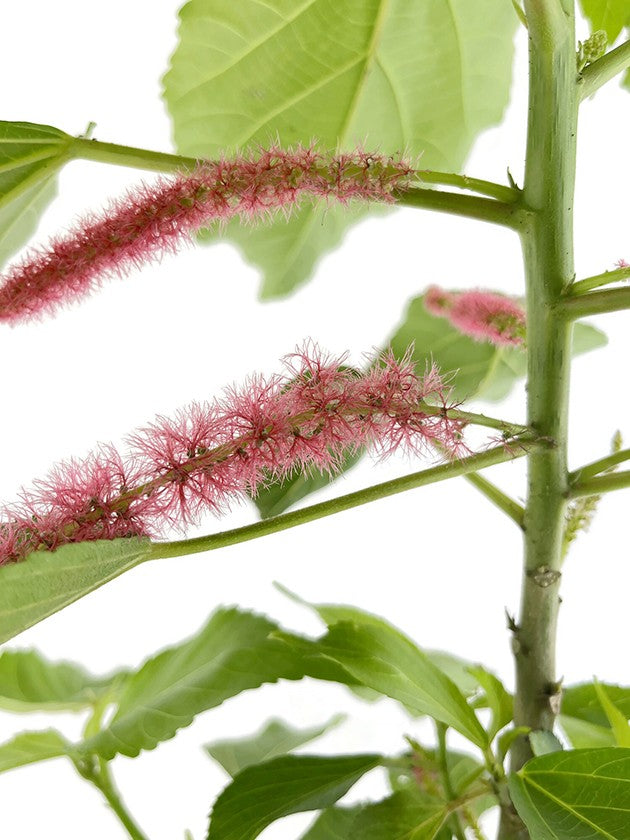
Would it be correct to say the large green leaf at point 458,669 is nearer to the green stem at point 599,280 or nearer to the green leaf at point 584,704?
the green leaf at point 584,704

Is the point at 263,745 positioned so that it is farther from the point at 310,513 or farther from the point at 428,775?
the point at 310,513

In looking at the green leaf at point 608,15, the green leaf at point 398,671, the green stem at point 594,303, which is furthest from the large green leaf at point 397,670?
the green leaf at point 608,15

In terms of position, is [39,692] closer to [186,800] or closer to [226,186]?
[226,186]

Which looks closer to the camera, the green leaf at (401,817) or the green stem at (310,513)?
the green stem at (310,513)

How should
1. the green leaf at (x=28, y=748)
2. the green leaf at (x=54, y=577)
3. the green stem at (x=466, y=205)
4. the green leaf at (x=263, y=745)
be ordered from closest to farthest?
the green leaf at (x=54, y=577) < the green stem at (x=466, y=205) < the green leaf at (x=28, y=748) < the green leaf at (x=263, y=745)

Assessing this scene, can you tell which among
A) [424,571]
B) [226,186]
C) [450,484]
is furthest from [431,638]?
[226,186]

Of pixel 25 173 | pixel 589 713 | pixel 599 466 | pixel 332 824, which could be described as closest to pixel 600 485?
pixel 599 466
